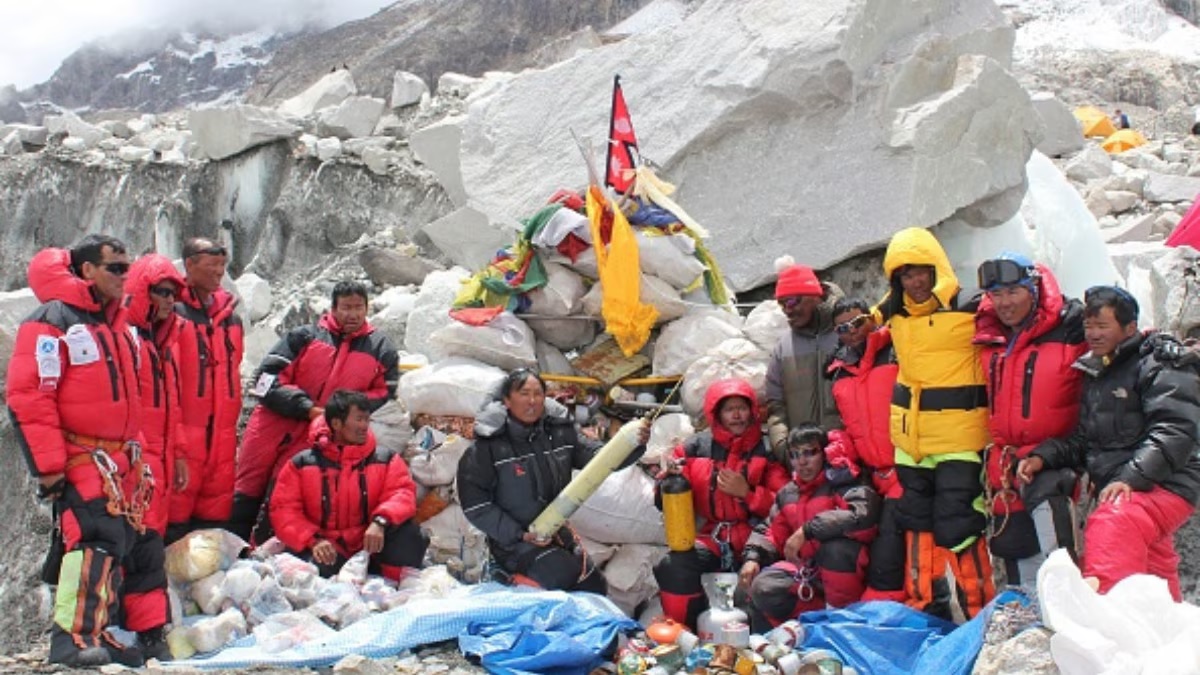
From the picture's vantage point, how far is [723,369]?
5.36 meters

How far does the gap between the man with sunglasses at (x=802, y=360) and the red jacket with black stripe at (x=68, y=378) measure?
248 cm

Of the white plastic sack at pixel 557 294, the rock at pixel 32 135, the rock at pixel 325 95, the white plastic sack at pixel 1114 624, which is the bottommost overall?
the white plastic sack at pixel 1114 624

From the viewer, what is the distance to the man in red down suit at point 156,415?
4.37 meters

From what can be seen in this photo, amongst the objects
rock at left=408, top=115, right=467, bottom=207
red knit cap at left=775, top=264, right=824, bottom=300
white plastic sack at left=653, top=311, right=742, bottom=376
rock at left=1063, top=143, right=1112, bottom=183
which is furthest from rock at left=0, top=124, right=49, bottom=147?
red knit cap at left=775, top=264, right=824, bottom=300

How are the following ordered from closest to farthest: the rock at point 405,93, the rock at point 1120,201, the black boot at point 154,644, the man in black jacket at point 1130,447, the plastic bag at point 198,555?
the man in black jacket at point 1130,447
the black boot at point 154,644
the plastic bag at point 198,555
the rock at point 1120,201
the rock at point 405,93

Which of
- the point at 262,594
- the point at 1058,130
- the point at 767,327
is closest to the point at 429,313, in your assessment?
the point at 767,327

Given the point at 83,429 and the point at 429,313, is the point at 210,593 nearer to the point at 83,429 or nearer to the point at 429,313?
→ the point at 83,429

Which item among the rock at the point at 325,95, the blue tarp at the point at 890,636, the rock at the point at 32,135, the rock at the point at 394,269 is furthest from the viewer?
the rock at the point at 32,135

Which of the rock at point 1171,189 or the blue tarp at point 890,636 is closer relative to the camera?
the blue tarp at point 890,636

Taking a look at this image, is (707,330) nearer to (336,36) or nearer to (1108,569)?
(1108,569)

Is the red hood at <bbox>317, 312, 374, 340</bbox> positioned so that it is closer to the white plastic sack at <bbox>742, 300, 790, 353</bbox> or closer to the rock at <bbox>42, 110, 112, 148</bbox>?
the white plastic sack at <bbox>742, 300, 790, 353</bbox>

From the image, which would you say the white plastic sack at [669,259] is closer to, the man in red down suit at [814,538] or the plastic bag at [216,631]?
the man in red down suit at [814,538]

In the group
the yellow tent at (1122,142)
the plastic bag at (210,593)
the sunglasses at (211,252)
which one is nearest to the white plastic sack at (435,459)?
the plastic bag at (210,593)

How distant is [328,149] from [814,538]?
11.8 meters
